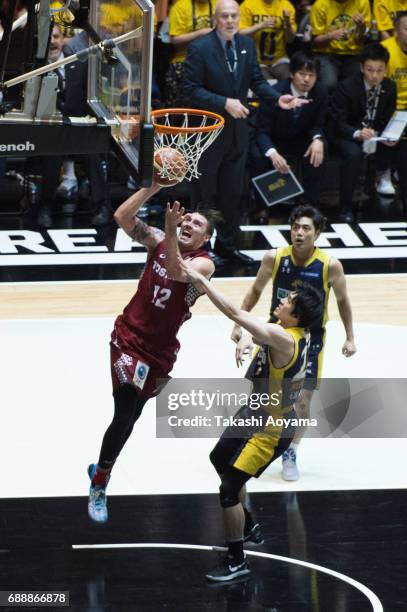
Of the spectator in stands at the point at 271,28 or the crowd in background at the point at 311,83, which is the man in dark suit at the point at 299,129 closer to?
the crowd in background at the point at 311,83

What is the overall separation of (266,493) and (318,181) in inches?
245

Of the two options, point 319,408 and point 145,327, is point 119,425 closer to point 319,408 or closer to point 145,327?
point 145,327

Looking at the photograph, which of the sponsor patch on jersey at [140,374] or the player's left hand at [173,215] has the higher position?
the player's left hand at [173,215]

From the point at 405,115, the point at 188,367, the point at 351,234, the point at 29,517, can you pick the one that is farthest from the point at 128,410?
the point at 405,115

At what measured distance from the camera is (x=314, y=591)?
6.07 metres

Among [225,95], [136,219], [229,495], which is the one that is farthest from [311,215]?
[225,95]

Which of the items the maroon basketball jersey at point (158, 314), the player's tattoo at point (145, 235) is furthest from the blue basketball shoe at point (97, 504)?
the player's tattoo at point (145, 235)

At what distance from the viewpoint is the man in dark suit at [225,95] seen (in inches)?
441

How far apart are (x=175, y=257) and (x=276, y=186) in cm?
660

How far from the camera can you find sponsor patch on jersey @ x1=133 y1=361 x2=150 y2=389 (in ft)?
21.9

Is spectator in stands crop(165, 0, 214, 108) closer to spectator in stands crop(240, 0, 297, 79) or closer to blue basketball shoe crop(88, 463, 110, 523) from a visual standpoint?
spectator in stands crop(240, 0, 297, 79)

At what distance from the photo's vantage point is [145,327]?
677 cm

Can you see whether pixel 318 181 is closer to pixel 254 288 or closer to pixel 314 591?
pixel 254 288

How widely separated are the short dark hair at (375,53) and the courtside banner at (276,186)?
1.43 meters
